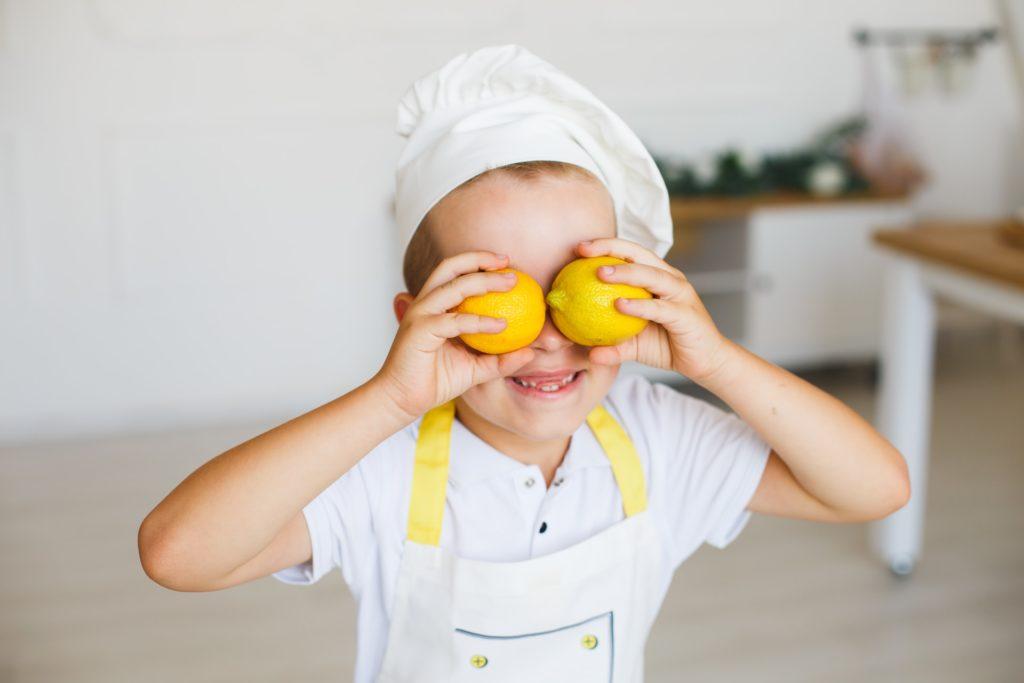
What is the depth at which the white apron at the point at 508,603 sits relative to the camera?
3.48 ft

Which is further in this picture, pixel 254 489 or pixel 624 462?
pixel 624 462

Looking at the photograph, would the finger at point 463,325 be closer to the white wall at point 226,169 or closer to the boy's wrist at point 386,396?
the boy's wrist at point 386,396

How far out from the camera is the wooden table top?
5.93ft

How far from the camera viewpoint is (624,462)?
44.3 inches

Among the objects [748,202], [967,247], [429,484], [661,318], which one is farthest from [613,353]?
[748,202]

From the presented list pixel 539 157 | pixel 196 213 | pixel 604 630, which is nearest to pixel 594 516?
pixel 604 630

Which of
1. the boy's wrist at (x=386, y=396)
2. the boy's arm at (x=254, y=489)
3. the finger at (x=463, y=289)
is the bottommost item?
the boy's arm at (x=254, y=489)

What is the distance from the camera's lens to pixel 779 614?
2207 mm

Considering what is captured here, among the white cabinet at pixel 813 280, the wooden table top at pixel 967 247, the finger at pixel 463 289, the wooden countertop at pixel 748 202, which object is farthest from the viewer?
the white cabinet at pixel 813 280

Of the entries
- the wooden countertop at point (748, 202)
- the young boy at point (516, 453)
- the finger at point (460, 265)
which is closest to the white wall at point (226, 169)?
the wooden countertop at point (748, 202)

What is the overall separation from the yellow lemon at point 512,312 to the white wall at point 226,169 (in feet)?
8.85

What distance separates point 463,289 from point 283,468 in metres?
0.24

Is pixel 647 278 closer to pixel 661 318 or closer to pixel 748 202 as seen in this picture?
pixel 661 318

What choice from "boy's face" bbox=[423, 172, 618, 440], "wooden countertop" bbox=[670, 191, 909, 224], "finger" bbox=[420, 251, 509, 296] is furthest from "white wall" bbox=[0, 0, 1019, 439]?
"finger" bbox=[420, 251, 509, 296]
